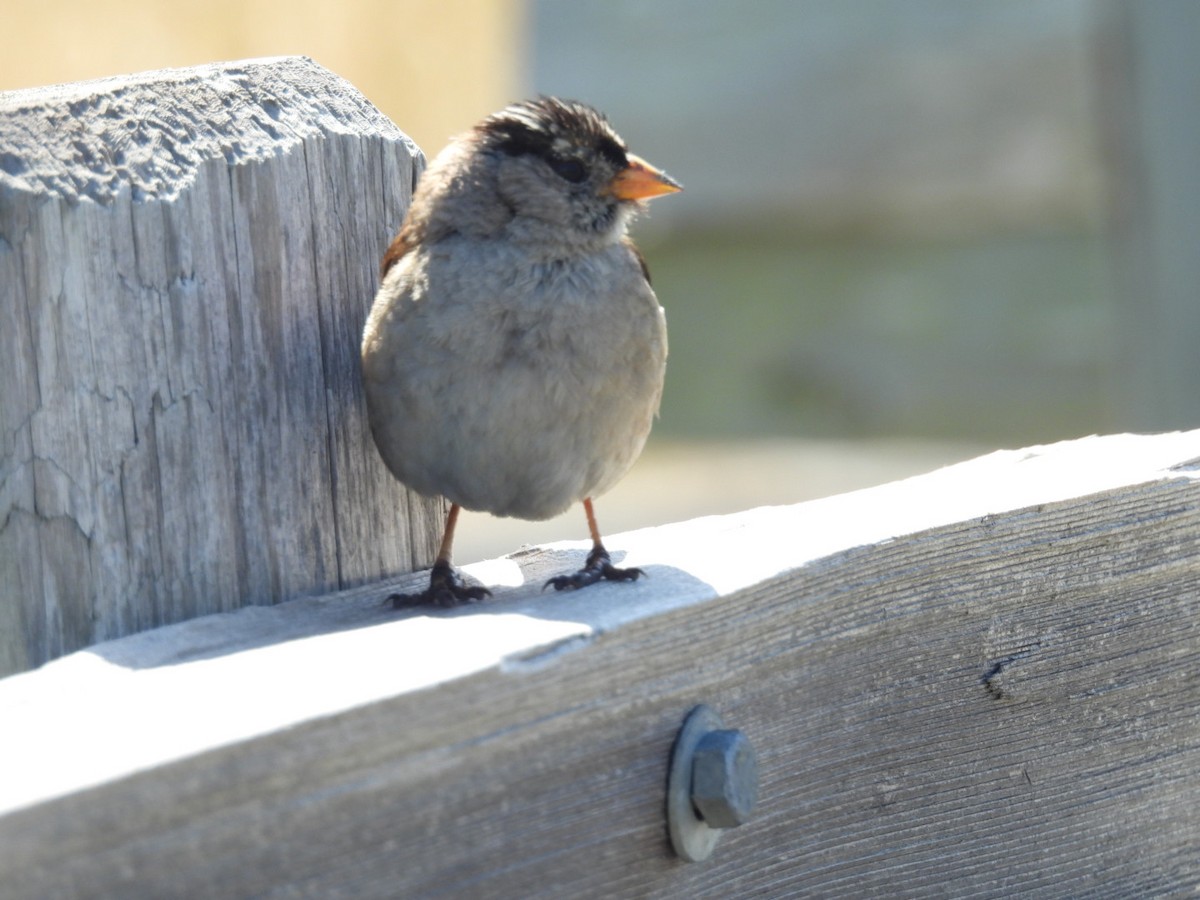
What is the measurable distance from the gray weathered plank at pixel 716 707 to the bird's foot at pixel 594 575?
0.16 ft

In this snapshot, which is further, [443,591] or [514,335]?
[514,335]

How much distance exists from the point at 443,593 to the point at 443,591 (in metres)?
0.01

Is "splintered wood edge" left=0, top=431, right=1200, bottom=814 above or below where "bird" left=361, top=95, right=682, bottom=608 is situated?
below

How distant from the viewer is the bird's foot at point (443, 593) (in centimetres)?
225

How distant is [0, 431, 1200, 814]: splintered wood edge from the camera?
59.6 inches

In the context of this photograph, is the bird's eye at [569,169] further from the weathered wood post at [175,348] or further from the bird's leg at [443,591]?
the bird's leg at [443,591]

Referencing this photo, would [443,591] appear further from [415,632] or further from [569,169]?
[569,169]

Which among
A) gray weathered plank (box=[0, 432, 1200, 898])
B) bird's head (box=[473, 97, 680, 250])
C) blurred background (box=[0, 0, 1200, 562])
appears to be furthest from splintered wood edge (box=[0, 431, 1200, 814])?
blurred background (box=[0, 0, 1200, 562])

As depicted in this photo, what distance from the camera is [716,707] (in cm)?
199

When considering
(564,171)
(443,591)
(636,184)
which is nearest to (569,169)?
(564,171)

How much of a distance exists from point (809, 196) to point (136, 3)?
325 cm

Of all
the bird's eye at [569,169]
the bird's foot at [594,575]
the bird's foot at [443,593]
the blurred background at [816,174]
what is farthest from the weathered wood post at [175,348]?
the blurred background at [816,174]

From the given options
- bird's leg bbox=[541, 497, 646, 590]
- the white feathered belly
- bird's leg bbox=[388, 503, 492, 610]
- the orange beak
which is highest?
the orange beak

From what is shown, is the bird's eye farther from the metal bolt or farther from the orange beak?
the metal bolt
